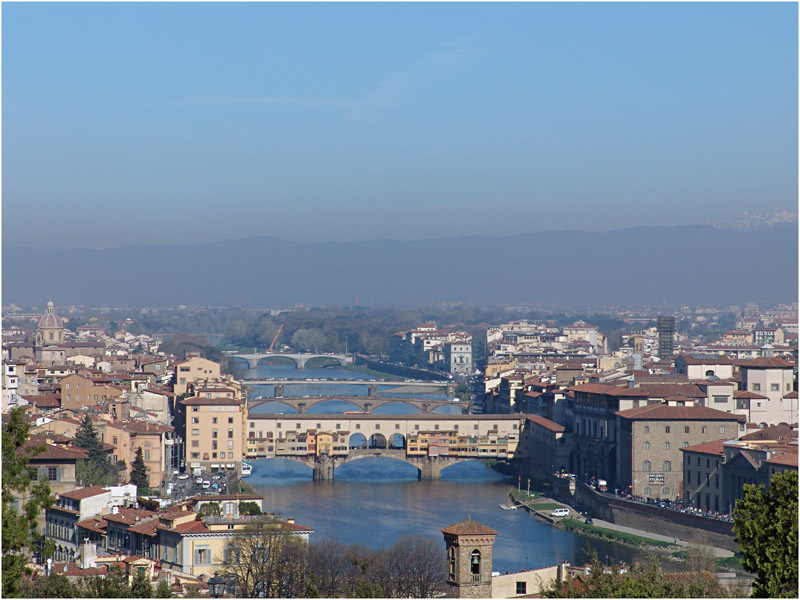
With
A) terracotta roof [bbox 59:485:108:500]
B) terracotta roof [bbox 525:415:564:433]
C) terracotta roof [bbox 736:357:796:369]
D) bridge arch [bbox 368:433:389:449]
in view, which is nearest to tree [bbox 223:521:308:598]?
terracotta roof [bbox 59:485:108:500]

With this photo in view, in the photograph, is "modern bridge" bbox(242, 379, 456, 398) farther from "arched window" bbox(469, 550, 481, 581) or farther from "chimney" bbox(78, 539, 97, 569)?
"arched window" bbox(469, 550, 481, 581)

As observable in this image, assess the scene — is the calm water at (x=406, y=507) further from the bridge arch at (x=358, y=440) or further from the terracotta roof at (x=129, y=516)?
the terracotta roof at (x=129, y=516)

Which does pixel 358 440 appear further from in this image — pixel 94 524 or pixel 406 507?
pixel 94 524

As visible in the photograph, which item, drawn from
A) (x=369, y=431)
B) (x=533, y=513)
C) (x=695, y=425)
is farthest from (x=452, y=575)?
(x=369, y=431)

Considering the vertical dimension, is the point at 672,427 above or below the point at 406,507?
above

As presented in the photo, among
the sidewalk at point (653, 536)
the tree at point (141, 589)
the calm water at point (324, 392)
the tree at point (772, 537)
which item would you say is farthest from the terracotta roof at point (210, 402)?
the tree at point (772, 537)

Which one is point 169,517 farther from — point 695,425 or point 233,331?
point 233,331

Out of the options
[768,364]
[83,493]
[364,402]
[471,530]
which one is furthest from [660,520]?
[364,402]
